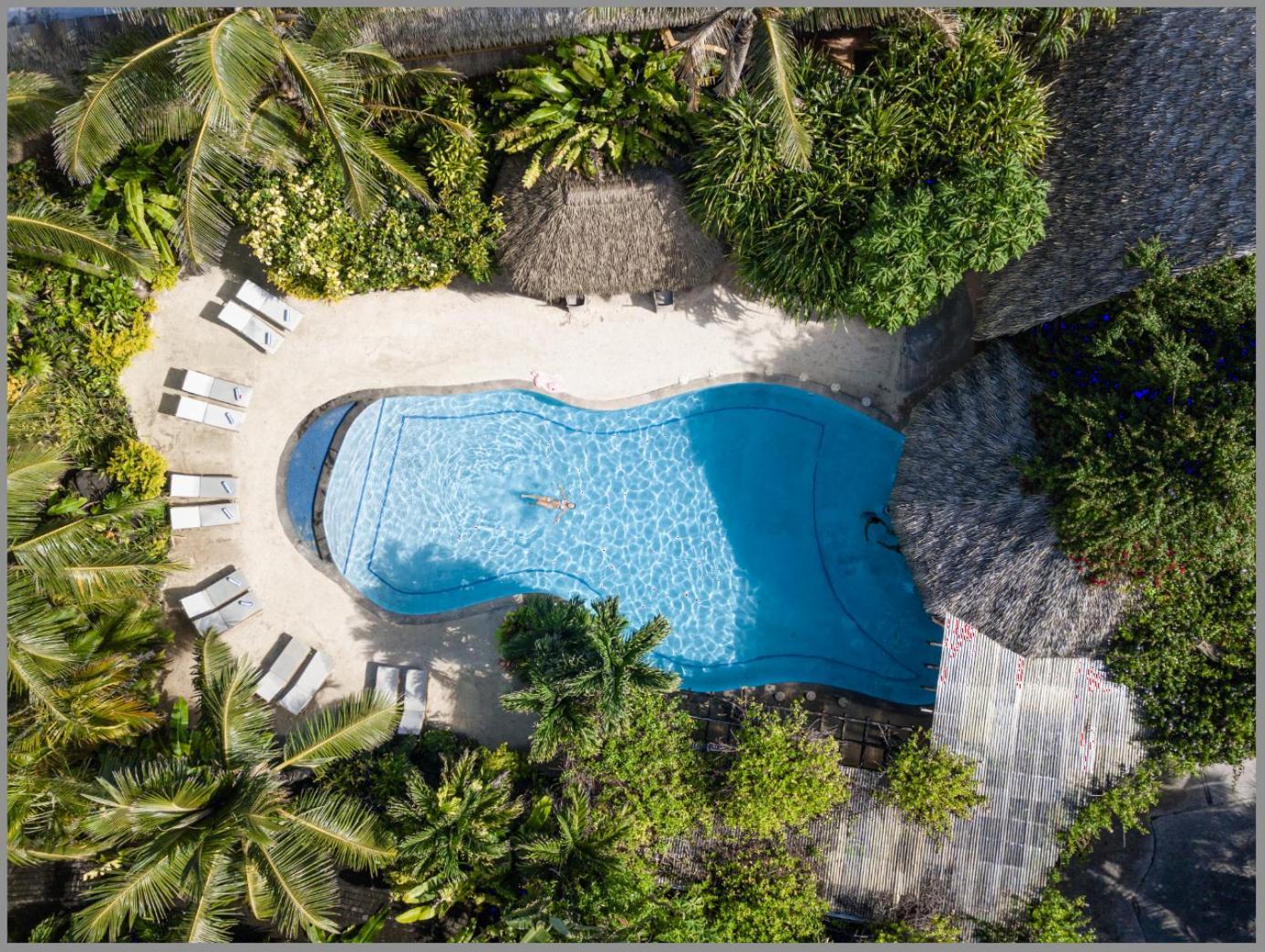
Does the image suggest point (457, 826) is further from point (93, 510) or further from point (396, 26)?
point (396, 26)

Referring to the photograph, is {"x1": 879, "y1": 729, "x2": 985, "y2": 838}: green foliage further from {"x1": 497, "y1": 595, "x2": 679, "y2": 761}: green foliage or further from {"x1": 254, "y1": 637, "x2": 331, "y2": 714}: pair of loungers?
{"x1": 254, "y1": 637, "x2": 331, "y2": 714}: pair of loungers

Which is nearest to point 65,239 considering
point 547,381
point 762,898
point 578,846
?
point 547,381

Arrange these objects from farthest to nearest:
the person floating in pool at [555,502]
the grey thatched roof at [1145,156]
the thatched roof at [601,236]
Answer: the person floating in pool at [555,502] → the thatched roof at [601,236] → the grey thatched roof at [1145,156]

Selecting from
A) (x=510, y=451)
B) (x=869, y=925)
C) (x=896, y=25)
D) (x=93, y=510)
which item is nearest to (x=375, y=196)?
(x=510, y=451)

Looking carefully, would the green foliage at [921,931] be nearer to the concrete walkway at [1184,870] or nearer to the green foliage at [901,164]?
the concrete walkway at [1184,870]

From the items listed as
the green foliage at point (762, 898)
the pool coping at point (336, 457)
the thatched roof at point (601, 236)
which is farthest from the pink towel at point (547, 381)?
the green foliage at point (762, 898)

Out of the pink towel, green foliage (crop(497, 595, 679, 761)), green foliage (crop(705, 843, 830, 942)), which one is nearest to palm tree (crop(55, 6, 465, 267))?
the pink towel

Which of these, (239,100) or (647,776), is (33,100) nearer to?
(239,100)
